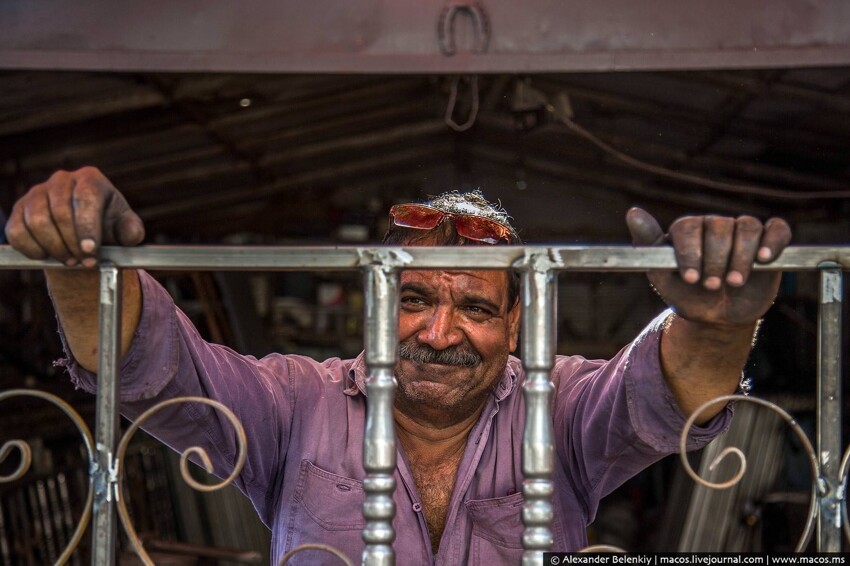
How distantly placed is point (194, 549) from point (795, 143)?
4.51m

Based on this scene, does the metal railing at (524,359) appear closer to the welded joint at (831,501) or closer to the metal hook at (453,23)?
the welded joint at (831,501)

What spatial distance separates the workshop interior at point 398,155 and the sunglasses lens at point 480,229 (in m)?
0.92

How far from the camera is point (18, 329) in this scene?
6.20 meters

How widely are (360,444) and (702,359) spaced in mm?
992

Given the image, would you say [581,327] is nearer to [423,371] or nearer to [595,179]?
[595,179]

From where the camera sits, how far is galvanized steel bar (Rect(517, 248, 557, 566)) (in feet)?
4.52

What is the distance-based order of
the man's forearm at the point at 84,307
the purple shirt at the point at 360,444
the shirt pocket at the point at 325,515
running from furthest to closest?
1. the shirt pocket at the point at 325,515
2. the purple shirt at the point at 360,444
3. the man's forearm at the point at 84,307

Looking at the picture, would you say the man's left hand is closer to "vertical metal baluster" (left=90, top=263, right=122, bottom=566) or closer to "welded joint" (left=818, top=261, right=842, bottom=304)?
"welded joint" (left=818, top=261, right=842, bottom=304)

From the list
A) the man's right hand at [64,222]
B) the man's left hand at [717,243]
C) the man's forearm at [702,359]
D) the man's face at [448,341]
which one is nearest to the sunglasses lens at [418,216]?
the man's face at [448,341]

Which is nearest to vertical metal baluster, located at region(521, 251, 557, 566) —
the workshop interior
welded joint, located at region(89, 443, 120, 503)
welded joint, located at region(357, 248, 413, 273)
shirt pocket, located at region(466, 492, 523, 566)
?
welded joint, located at region(357, 248, 413, 273)

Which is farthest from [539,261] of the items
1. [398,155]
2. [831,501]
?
[398,155]

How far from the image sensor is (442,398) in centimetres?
240

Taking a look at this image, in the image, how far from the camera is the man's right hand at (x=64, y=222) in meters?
1.40

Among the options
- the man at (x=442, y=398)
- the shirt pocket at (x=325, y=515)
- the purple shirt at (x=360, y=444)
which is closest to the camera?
the man at (x=442, y=398)
